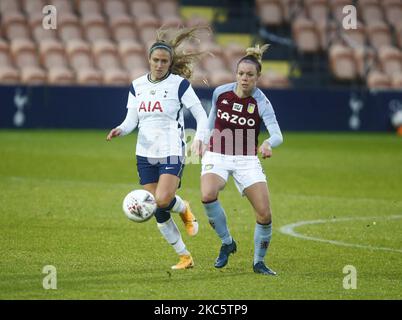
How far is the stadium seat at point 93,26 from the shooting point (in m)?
29.1

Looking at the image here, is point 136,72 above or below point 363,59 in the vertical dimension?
below

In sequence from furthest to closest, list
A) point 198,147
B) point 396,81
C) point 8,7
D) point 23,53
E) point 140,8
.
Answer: point 140,8 < point 396,81 < point 8,7 < point 23,53 < point 198,147

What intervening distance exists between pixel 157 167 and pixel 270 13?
21.6m

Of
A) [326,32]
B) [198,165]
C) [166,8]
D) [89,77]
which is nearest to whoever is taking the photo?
[198,165]

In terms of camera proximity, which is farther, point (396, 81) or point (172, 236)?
point (396, 81)

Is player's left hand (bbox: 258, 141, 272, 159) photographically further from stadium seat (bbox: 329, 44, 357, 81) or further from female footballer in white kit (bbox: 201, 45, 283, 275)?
stadium seat (bbox: 329, 44, 357, 81)

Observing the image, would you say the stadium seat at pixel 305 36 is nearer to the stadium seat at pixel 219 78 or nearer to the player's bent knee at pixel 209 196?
the stadium seat at pixel 219 78

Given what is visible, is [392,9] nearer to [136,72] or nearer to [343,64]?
[343,64]

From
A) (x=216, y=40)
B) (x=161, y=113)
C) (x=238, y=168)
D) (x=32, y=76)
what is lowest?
(x=238, y=168)

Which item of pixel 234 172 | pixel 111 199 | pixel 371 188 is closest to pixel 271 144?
pixel 234 172

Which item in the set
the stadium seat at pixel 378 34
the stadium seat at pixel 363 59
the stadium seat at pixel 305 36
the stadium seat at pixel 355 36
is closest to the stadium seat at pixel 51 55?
the stadium seat at pixel 305 36

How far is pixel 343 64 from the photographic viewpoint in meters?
30.5

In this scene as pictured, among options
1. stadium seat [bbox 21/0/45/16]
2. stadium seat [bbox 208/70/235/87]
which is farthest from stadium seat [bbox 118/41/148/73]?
stadium seat [bbox 21/0/45/16]

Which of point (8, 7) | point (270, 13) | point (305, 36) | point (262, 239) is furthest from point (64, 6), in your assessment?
point (262, 239)
